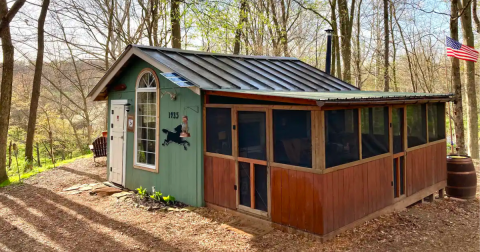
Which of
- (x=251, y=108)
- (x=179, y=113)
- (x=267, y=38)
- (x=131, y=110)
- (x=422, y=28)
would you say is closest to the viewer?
(x=251, y=108)

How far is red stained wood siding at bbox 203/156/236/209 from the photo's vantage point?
5673mm

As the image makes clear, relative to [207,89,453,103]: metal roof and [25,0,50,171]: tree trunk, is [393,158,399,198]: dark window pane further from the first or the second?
[25,0,50,171]: tree trunk

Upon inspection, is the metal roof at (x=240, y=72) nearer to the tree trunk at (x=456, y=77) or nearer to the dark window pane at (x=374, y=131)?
the dark window pane at (x=374, y=131)

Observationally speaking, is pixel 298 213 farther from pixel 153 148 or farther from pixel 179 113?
pixel 153 148

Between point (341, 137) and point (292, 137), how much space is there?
0.70 metres

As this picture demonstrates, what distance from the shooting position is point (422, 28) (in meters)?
15.7

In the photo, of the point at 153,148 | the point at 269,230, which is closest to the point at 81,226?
the point at 153,148

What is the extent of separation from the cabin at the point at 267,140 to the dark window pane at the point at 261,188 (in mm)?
17

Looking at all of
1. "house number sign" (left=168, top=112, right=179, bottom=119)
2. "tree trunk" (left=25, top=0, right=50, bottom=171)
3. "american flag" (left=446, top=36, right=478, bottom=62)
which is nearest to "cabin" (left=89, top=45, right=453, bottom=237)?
"house number sign" (left=168, top=112, right=179, bottom=119)

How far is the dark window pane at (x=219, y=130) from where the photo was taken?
5.69m

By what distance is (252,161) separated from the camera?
532cm

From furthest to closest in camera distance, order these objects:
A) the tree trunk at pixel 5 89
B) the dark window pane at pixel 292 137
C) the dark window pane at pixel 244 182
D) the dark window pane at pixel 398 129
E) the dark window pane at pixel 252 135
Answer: the tree trunk at pixel 5 89 → the dark window pane at pixel 398 129 → the dark window pane at pixel 244 182 → the dark window pane at pixel 252 135 → the dark window pane at pixel 292 137

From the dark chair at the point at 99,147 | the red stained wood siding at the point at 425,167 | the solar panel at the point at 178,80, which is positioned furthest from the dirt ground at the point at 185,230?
the dark chair at the point at 99,147

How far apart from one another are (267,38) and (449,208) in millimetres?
14508
